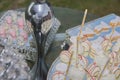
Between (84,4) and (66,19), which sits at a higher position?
(66,19)

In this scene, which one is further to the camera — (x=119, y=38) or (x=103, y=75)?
(x=119, y=38)

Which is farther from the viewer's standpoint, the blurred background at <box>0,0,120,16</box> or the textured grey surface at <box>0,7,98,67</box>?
the blurred background at <box>0,0,120,16</box>

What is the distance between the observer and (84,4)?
310cm

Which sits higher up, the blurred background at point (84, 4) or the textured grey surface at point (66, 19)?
the textured grey surface at point (66, 19)

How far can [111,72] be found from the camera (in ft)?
4.39

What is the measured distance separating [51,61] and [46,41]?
0.09 m

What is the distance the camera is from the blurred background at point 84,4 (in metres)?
3.05

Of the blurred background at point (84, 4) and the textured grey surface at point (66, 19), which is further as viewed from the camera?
the blurred background at point (84, 4)

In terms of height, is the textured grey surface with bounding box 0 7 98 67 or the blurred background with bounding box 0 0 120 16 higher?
the textured grey surface with bounding box 0 7 98 67

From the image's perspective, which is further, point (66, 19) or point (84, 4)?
point (84, 4)

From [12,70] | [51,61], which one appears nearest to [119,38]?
[51,61]

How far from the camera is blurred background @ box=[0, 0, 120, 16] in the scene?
10.0 ft

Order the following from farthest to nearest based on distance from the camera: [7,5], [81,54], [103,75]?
1. [7,5]
2. [81,54]
3. [103,75]

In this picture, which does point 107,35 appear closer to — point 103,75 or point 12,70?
point 103,75
